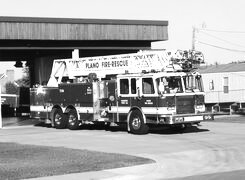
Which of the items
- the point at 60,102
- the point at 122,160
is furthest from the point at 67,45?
the point at 122,160

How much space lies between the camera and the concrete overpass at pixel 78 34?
88.3 ft

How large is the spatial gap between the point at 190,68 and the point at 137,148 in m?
6.22

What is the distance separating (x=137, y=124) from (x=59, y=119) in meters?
5.64

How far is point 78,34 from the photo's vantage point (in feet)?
92.8

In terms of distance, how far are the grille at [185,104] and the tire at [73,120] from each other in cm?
580

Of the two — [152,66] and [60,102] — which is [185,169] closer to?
[152,66]

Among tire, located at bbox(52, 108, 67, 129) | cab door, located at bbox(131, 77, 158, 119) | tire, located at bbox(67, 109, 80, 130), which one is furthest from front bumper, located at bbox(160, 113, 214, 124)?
tire, located at bbox(52, 108, 67, 129)

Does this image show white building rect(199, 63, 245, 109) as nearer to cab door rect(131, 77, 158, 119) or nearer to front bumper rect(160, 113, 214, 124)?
front bumper rect(160, 113, 214, 124)

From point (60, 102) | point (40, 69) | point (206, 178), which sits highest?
point (40, 69)

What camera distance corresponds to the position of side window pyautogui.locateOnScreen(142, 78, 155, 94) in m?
21.2

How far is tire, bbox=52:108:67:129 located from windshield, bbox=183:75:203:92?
22.5 feet

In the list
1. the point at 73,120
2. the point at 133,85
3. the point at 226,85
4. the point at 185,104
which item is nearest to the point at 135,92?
the point at 133,85

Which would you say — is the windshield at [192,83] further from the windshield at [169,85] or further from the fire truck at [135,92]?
the windshield at [169,85]

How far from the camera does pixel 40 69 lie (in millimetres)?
35688
